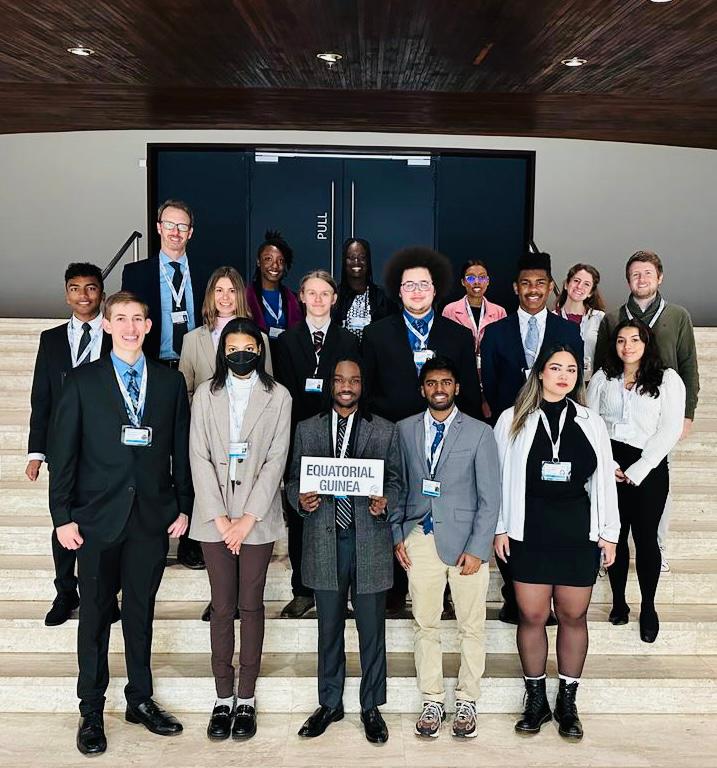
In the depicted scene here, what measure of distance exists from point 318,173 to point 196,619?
20.1 ft

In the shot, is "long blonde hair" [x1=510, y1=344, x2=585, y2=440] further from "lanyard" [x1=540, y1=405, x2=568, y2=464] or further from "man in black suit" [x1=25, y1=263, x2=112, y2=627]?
"man in black suit" [x1=25, y1=263, x2=112, y2=627]

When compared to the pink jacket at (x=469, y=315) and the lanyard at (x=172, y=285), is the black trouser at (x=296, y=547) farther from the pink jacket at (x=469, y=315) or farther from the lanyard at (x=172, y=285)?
the pink jacket at (x=469, y=315)

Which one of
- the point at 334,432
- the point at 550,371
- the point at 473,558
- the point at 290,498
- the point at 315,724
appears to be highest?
the point at 550,371

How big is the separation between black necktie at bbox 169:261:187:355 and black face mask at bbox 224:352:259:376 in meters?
0.80

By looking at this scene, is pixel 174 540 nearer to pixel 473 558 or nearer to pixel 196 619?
pixel 196 619

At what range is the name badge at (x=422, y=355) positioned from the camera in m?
3.90

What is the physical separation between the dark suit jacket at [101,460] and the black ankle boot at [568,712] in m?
2.01

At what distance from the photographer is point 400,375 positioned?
3.95m

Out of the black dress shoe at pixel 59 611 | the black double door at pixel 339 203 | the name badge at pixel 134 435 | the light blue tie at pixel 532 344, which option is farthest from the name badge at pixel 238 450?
the black double door at pixel 339 203

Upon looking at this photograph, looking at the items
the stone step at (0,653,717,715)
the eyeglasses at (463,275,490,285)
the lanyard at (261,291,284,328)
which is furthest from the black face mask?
the eyeglasses at (463,275,490,285)

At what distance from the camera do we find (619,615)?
4.35 meters

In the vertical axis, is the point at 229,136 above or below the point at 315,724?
above

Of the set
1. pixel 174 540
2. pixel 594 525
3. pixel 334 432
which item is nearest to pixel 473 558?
pixel 594 525

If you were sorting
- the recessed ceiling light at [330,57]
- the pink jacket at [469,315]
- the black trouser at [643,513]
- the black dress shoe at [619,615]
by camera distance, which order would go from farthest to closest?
the pink jacket at [469,315]
the recessed ceiling light at [330,57]
the black dress shoe at [619,615]
the black trouser at [643,513]
